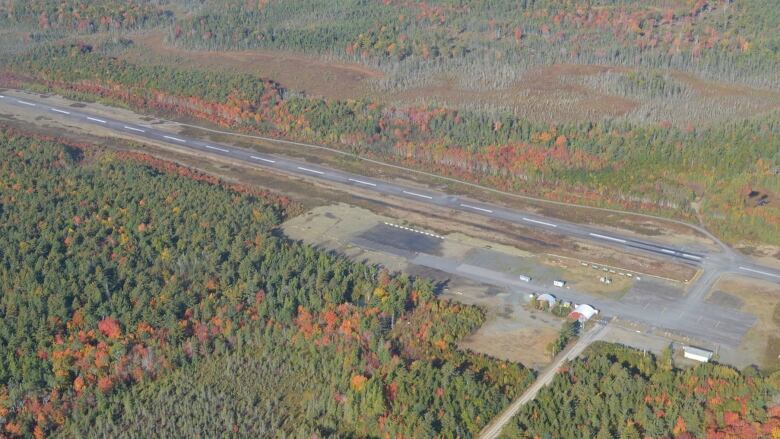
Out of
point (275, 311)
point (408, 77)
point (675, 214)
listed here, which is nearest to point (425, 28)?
point (408, 77)

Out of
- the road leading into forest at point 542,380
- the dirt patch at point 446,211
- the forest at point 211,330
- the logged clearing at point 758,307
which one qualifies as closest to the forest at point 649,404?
the road leading into forest at point 542,380

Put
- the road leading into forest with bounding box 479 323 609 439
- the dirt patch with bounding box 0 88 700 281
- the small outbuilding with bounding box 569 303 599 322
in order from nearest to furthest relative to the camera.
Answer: the road leading into forest with bounding box 479 323 609 439 < the small outbuilding with bounding box 569 303 599 322 < the dirt patch with bounding box 0 88 700 281


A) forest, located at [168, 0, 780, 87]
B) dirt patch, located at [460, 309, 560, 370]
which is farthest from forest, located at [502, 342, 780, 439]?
forest, located at [168, 0, 780, 87]

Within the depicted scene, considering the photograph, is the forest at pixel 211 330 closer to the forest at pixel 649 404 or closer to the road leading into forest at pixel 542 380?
the road leading into forest at pixel 542 380

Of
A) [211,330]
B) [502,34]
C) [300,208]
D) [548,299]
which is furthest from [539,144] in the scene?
[211,330]

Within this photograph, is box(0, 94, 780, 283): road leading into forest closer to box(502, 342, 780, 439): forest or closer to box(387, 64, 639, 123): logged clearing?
box(502, 342, 780, 439): forest

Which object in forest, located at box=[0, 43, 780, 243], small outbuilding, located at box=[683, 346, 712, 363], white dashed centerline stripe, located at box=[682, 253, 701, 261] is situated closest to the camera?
small outbuilding, located at box=[683, 346, 712, 363]

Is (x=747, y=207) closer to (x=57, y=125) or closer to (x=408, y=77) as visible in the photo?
(x=408, y=77)

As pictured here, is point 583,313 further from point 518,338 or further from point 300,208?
point 300,208
